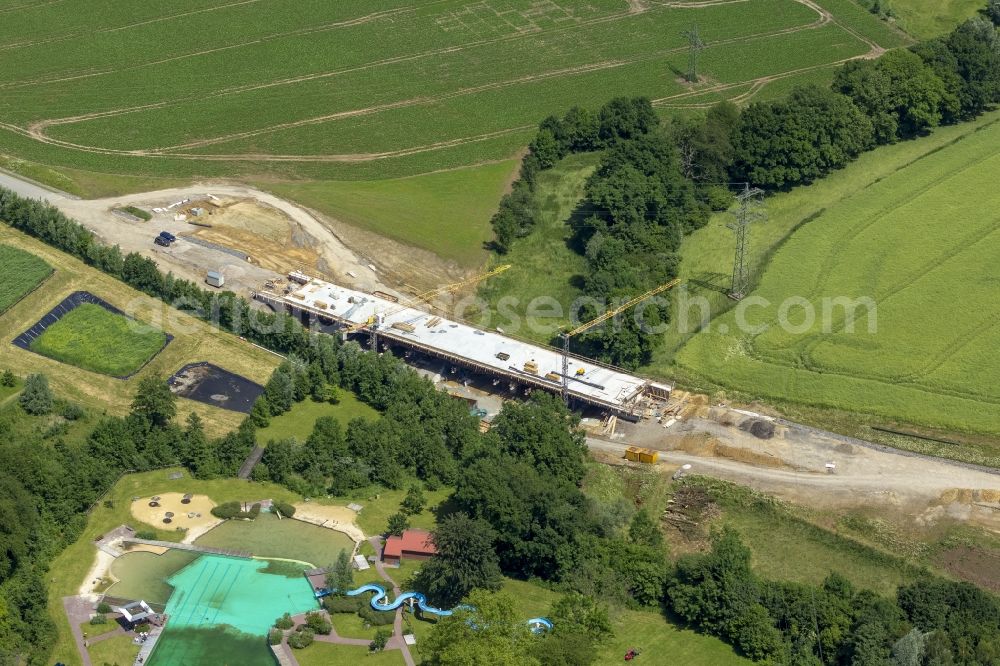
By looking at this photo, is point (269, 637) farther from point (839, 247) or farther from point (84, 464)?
point (839, 247)

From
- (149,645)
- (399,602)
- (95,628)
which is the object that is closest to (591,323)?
(399,602)

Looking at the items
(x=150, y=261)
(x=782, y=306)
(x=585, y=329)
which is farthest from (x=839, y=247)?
(x=150, y=261)

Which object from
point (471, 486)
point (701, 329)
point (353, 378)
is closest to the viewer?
point (471, 486)

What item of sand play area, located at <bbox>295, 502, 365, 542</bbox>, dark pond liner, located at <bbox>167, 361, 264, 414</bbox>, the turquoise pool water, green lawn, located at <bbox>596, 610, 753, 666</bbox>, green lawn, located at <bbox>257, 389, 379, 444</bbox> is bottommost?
green lawn, located at <bbox>596, 610, 753, 666</bbox>

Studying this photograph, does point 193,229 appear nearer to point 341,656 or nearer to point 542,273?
point 542,273

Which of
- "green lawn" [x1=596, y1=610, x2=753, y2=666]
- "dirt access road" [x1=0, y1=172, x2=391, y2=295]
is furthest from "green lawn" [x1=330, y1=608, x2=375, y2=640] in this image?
"dirt access road" [x1=0, y1=172, x2=391, y2=295]

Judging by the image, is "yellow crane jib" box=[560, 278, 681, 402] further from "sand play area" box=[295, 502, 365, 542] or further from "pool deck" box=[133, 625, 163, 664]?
"pool deck" box=[133, 625, 163, 664]
